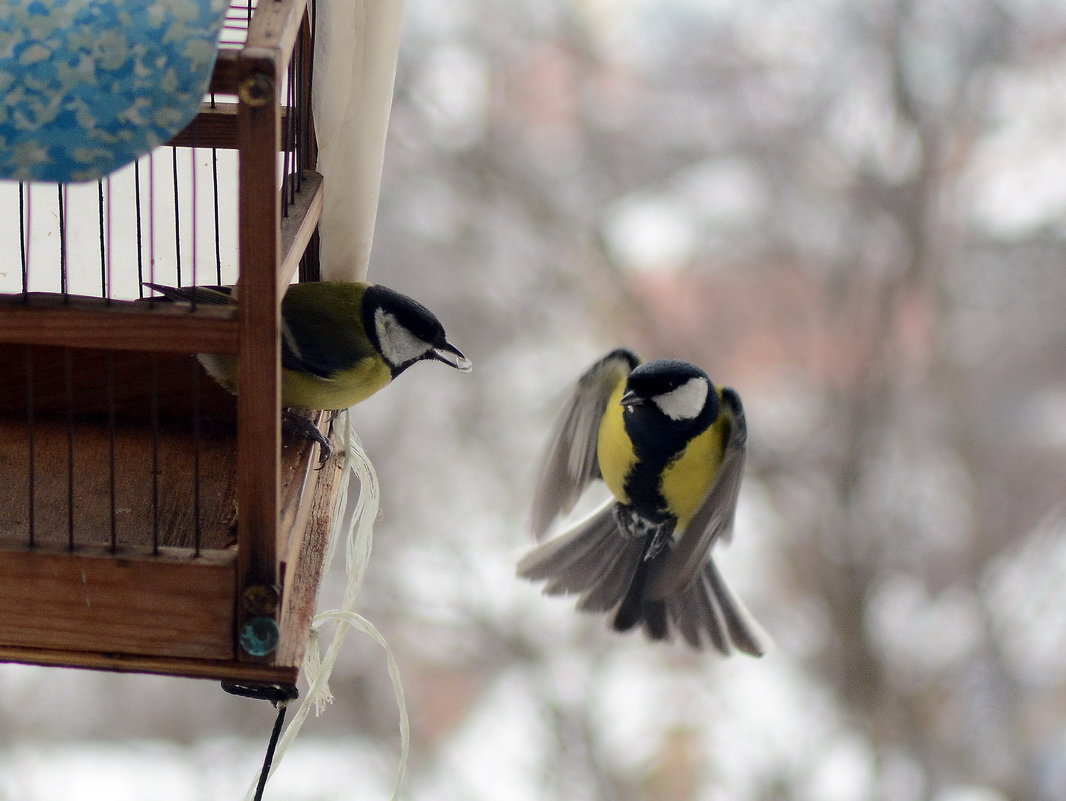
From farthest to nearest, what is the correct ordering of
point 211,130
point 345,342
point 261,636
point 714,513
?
point 714,513 < point 345,342 < point 211,130 < point 261,636

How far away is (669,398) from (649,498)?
0.23m

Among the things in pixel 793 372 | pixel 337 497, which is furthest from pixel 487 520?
pixel 337 497

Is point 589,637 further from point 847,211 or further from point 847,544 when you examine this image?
point 847,211

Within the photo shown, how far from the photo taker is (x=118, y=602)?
0.85 m

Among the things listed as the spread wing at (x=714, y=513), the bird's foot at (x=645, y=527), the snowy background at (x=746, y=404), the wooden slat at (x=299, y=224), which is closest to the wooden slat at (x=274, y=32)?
the wooden slat at (x=299, y=224)

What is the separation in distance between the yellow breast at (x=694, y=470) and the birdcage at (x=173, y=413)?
1.59 ft

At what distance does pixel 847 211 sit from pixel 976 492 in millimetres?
916

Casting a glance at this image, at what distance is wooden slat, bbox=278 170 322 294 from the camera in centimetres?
89

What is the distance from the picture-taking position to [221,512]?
106 centimetres

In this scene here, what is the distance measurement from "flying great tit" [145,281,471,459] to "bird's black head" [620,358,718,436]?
22cm

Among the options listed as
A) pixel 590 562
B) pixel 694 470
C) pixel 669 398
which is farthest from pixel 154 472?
pixel 590 562

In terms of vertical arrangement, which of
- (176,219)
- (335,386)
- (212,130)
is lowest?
(335,386)

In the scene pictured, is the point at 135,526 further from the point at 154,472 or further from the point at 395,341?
the point at 395,341

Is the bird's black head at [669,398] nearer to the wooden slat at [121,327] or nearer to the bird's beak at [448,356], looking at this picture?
the bird's beak at [448,356]
